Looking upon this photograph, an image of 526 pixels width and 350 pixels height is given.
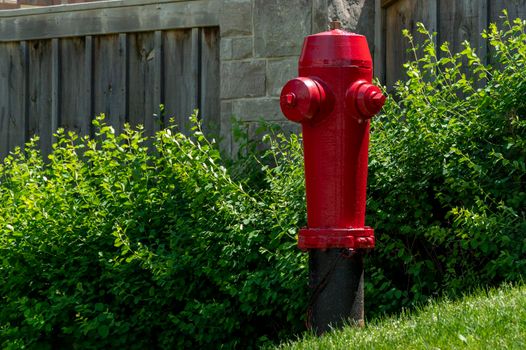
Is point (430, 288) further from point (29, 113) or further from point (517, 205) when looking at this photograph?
point (29, 113)

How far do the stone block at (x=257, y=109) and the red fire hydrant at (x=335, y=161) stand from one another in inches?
94.2

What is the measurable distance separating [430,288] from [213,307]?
3.87 feet

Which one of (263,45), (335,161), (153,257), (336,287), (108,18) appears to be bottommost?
(153,257)

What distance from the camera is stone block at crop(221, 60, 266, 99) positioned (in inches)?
273

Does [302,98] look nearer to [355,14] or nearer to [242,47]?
[355,14]

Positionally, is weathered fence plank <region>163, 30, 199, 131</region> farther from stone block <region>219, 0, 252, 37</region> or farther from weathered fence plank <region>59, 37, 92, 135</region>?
weathered fence plank <region>59, 37, 92, 135</region>

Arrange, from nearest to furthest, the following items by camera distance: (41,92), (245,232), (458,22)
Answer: (245,232)
(458,22)
(41,92)

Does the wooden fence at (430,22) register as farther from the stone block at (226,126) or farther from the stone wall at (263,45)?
the stone block at (226,126)

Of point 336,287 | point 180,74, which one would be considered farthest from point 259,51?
point 336,287

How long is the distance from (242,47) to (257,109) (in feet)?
1.52

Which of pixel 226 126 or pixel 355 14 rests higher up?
pixel 355 14

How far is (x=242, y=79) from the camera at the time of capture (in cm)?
701

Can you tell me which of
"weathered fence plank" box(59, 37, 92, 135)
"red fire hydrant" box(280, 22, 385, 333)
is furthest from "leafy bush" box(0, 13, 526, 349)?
"weathered fence plank" box(59, 37, 92, 135)

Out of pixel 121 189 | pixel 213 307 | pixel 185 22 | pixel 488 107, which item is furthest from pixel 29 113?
pixel 488 107
